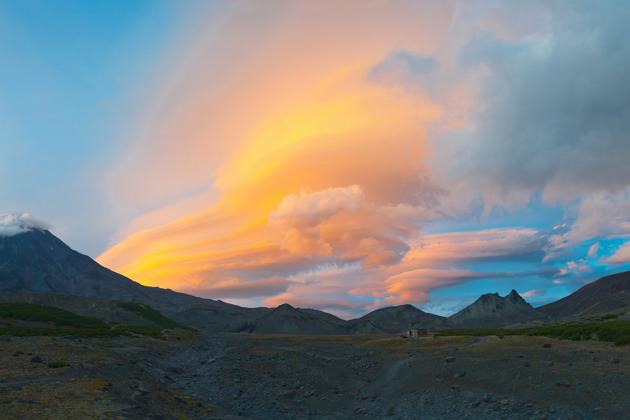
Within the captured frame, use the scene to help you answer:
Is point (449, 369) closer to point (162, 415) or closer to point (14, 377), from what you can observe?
point (162, 415)

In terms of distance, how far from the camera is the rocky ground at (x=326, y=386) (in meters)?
26.1


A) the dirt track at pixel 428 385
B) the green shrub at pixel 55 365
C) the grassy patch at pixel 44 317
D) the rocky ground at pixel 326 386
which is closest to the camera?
the rocky ground at pixel 326 386

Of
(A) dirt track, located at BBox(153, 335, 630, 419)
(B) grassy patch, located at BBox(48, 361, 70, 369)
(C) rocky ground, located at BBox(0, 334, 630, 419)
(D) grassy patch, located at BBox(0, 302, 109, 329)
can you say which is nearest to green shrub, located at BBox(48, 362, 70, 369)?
(B) grassy patch, located at BBox(48, 361, 70, 369)

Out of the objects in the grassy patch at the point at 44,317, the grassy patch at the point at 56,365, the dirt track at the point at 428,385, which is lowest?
the dirt track at the point at 428,385

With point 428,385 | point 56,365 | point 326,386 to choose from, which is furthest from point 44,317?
point 428,385

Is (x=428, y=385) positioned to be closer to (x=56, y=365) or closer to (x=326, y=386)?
(x=326, y=386)

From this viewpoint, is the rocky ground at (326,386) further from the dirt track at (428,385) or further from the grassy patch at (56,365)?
the grassy patch at (56,365)

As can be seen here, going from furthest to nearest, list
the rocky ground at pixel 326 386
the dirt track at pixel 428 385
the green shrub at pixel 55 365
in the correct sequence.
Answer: the green shrub at pixel 55 365
the dirt track at pixel 428 385
the rocky ground at pixel 326 386

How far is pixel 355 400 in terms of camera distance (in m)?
39.9

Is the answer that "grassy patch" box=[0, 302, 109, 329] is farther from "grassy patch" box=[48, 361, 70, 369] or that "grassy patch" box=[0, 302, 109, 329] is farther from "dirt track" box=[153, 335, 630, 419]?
"grassy patch" box=[48, 361, 70, 369]

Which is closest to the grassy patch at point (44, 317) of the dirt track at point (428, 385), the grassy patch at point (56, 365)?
the dirt track at point (428, 385)

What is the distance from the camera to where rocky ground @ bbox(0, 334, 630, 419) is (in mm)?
26141

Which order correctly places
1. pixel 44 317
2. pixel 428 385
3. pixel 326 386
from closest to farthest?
pixel 428 385 → pixel 326 386 → pixel 44 317

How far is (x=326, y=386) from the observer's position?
143ft
